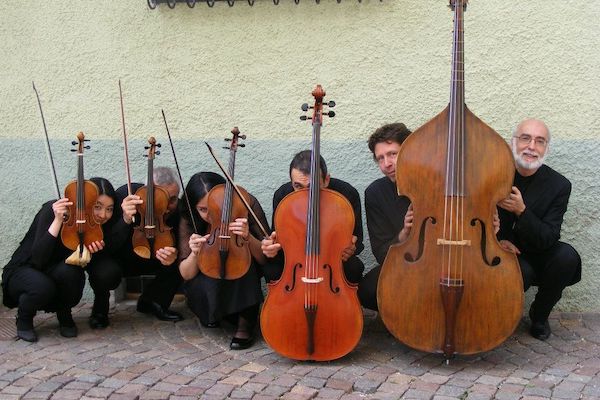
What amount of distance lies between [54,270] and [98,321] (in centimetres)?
42

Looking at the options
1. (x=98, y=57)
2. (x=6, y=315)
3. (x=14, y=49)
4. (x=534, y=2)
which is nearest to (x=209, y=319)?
(x=6, y=315)

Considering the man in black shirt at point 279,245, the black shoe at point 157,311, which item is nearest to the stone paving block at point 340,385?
the man in black shirt at point 279,245

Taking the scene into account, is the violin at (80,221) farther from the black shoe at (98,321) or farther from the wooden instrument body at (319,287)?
the wooden instrument body at (319,287)

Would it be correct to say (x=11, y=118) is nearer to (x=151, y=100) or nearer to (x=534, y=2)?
(x=151, y=100)

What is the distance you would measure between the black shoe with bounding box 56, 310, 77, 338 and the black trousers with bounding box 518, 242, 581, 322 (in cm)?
232

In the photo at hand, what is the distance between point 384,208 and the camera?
3.66m

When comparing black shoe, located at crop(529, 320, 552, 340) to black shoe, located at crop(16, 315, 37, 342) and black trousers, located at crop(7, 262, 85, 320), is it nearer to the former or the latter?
black trousers, located at crop(7, 262, 85, 320)

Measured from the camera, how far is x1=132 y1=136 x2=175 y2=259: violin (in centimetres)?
366

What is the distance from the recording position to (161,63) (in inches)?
171

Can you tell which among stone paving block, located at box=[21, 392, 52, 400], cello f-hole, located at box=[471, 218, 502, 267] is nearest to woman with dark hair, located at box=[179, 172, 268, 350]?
stone paving block, located at box=[21, 392, 52, 400]

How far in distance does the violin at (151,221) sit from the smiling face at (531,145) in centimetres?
180

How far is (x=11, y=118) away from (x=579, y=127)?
339 centimetres

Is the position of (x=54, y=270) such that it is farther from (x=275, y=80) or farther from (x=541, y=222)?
(x=541, y=222)

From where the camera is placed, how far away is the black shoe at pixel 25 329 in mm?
3736
